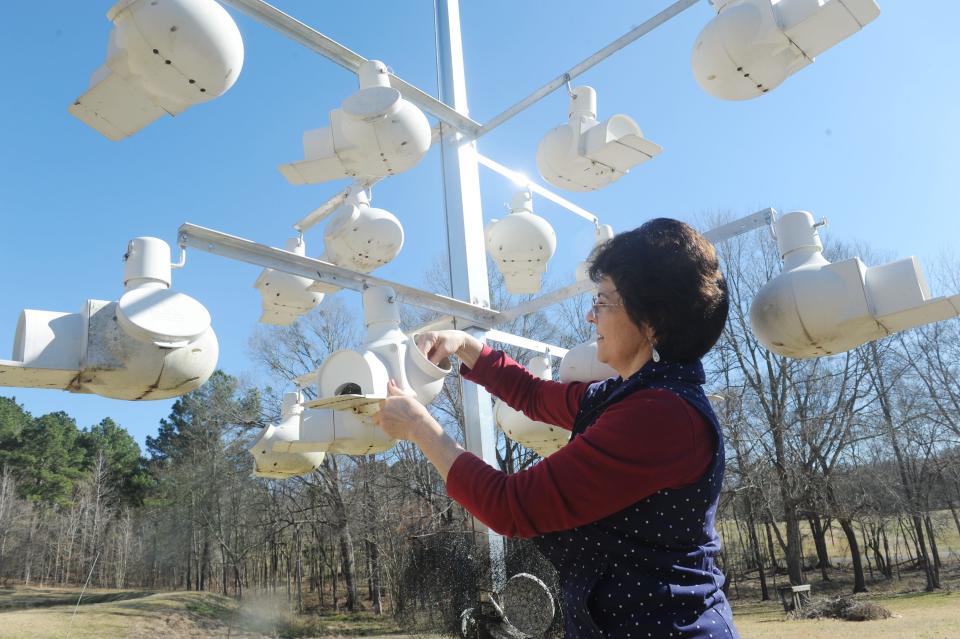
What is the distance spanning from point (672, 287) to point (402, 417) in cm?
63

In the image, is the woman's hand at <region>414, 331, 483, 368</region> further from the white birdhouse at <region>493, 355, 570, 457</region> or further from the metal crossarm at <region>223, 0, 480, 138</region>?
the metal crossarm at <region>223, 0, 480, 138</region>

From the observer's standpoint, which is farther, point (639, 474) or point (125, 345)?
point (125, 345)

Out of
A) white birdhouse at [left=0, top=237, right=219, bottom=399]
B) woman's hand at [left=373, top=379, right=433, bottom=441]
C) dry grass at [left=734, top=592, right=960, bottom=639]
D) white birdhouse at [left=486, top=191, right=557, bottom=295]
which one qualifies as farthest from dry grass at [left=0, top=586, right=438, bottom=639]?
woman's hand at [left=373, top=379, right=433, bottom=441]

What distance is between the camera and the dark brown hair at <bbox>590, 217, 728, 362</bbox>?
1.31m

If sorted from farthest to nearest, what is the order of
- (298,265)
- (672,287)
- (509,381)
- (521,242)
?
(521,242)
(298,265)
(509,381)
(672,287)

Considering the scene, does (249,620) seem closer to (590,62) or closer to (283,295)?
(283,295)

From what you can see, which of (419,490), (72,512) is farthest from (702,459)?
(72,512)

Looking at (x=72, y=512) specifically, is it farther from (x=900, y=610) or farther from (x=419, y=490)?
(x=900, y=610)

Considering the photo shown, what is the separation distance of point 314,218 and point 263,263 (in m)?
1.32

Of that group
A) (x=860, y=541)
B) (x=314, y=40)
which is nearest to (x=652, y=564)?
(x=314, y=40)

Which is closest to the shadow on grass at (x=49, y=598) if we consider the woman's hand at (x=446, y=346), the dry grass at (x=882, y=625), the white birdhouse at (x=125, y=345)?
the dry grass at (x=882, y=625)

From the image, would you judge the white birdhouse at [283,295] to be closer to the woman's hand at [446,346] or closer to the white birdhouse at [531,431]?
the white birdhouse at [531,431]

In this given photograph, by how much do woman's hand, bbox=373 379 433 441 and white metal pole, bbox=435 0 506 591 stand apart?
183 centimetres

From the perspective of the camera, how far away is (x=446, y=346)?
200 cm
